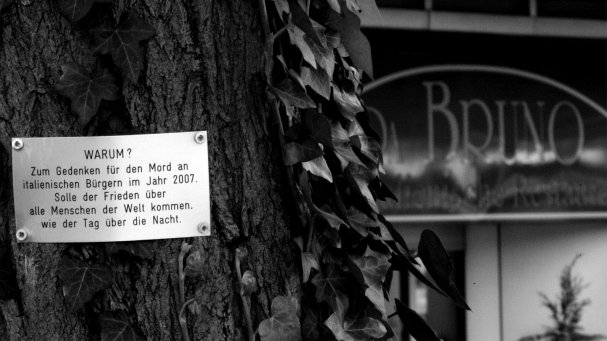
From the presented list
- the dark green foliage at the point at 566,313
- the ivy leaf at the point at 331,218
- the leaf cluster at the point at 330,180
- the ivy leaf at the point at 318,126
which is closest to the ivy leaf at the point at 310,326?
the leaf cluster at the point at 330,180

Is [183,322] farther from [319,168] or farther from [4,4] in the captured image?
[4,4]

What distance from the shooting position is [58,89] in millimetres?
850

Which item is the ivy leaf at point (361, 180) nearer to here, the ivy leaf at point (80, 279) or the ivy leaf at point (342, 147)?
the ivy leaf at point (342, 147)

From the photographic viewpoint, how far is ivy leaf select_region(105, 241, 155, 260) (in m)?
0.85

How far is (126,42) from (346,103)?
0.32m

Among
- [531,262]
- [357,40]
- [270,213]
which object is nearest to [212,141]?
[270,213]

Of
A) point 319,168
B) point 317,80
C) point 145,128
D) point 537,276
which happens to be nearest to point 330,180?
point 319,168

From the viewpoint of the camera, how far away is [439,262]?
1.02 m

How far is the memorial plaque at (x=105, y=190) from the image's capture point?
856 millimetres

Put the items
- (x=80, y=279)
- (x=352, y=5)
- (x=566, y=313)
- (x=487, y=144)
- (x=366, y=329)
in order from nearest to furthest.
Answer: (x=80, y=279) < (x=366, y=329) < (x=352, y=5) < (x=487, y=144) < (x=566, y=313)

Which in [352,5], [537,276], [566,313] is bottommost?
[566,313]

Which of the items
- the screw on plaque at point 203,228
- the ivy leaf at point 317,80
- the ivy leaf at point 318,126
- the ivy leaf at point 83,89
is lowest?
the screw on plaque at point 203,228

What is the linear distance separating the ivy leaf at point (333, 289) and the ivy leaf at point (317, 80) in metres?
0.23

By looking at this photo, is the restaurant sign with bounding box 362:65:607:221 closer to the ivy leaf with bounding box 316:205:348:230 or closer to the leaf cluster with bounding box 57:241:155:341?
the ivy leaf with bounding box 316:205:348:230
